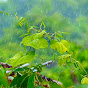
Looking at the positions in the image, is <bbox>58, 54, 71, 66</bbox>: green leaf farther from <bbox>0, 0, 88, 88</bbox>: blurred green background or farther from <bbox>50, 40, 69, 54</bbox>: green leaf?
<bbox>0, 0, 88, 88</bbox>: blurred green background

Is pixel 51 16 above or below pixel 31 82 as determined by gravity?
below

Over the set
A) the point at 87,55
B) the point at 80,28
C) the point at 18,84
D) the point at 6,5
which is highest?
the point at 6,5

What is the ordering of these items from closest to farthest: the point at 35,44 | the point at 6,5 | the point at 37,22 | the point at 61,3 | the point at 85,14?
the point at 35,44, the point at 37,22, the point at 6,5, the point at 85,14, the point at 61,3

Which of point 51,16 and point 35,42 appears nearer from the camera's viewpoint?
point 35,42

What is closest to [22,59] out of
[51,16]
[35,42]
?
[35,42]

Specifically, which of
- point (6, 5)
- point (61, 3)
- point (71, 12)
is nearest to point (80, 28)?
point (71, 12)

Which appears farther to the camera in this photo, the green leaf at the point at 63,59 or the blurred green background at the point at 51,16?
the blurred green background at the point at 51,16

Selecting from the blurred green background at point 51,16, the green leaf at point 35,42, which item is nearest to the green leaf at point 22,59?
the green leaf at point 35,42

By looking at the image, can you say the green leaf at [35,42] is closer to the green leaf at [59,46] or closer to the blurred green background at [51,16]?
the green leaf at [59,46]

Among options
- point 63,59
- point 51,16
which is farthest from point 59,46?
point 51,16

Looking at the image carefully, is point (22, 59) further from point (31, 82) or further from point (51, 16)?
point (51, 16)

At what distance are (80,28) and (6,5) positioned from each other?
699 cm

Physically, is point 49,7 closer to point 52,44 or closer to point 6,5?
point 6,5

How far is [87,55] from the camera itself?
1992 mm
